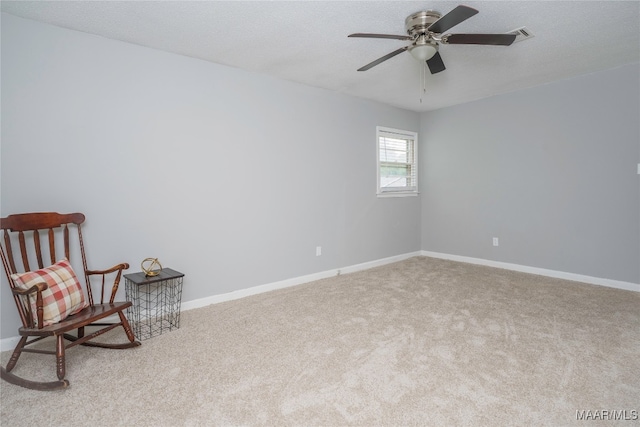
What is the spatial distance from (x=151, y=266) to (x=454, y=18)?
2.84m

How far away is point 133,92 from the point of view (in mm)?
2725

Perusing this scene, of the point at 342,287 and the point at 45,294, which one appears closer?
the point at 45,294

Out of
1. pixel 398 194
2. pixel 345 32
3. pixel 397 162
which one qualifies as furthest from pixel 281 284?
pixel 397 162

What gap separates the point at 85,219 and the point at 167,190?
25.7 inches

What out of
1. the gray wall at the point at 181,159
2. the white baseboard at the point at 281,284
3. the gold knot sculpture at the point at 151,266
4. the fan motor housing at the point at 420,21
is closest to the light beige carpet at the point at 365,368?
the white baseboard at the point at 281,284

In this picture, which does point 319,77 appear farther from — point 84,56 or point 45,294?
point 45,294

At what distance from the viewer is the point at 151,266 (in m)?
2.70

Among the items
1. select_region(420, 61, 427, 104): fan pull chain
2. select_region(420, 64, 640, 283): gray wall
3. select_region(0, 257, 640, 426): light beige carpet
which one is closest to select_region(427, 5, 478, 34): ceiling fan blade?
select_region(420, 61, 427, 104): fan pull chain

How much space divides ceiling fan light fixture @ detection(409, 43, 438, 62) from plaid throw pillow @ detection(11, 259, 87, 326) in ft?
9.31

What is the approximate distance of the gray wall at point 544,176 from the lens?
137 inches

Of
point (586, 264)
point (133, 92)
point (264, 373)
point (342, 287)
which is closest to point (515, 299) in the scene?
point (586, 264)

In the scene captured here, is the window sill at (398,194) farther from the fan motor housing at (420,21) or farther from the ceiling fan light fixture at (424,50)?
the fan motor housing at (420,21)

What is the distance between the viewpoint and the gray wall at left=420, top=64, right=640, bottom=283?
11.4ft

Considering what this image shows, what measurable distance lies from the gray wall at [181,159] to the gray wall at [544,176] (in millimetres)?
1576
